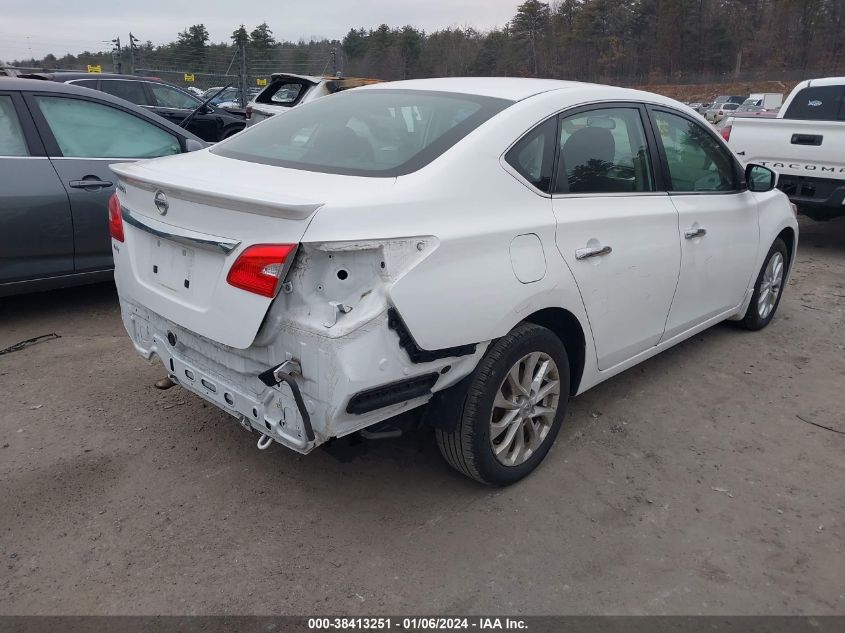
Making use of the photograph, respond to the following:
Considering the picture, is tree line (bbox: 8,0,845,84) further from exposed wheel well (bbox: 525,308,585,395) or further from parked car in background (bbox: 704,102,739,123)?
exposed wheel well (bbox: 525,308,585,395)

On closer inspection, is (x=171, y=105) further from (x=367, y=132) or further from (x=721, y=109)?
(x=721, y=109)

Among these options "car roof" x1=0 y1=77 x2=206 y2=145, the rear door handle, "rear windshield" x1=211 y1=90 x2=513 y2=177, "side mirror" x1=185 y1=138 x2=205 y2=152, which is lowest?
the rear door handle

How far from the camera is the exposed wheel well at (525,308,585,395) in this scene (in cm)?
295

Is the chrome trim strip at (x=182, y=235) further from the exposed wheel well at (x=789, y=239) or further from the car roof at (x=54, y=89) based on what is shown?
the exposed wheel well at (x=789, y=239)

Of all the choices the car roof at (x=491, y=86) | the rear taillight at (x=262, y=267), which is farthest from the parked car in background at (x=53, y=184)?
the rear taillight at (x=262, y=267)

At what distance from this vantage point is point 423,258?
91.4 inches

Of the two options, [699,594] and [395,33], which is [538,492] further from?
[395,33]

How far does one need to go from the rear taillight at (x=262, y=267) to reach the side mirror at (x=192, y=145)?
3.38 metres

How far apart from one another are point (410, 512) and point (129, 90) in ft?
38.0

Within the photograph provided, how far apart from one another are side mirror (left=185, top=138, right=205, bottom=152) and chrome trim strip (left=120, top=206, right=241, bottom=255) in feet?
8.43

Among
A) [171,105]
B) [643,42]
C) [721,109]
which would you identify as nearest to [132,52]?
[171,105]

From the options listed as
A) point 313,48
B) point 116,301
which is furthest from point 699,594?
point 313,48

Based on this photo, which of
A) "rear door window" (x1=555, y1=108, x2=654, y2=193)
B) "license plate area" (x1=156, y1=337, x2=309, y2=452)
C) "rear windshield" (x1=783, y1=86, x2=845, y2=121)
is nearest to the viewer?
"license plate area" (x1=156, y1=337, x2=309, y2=452)
